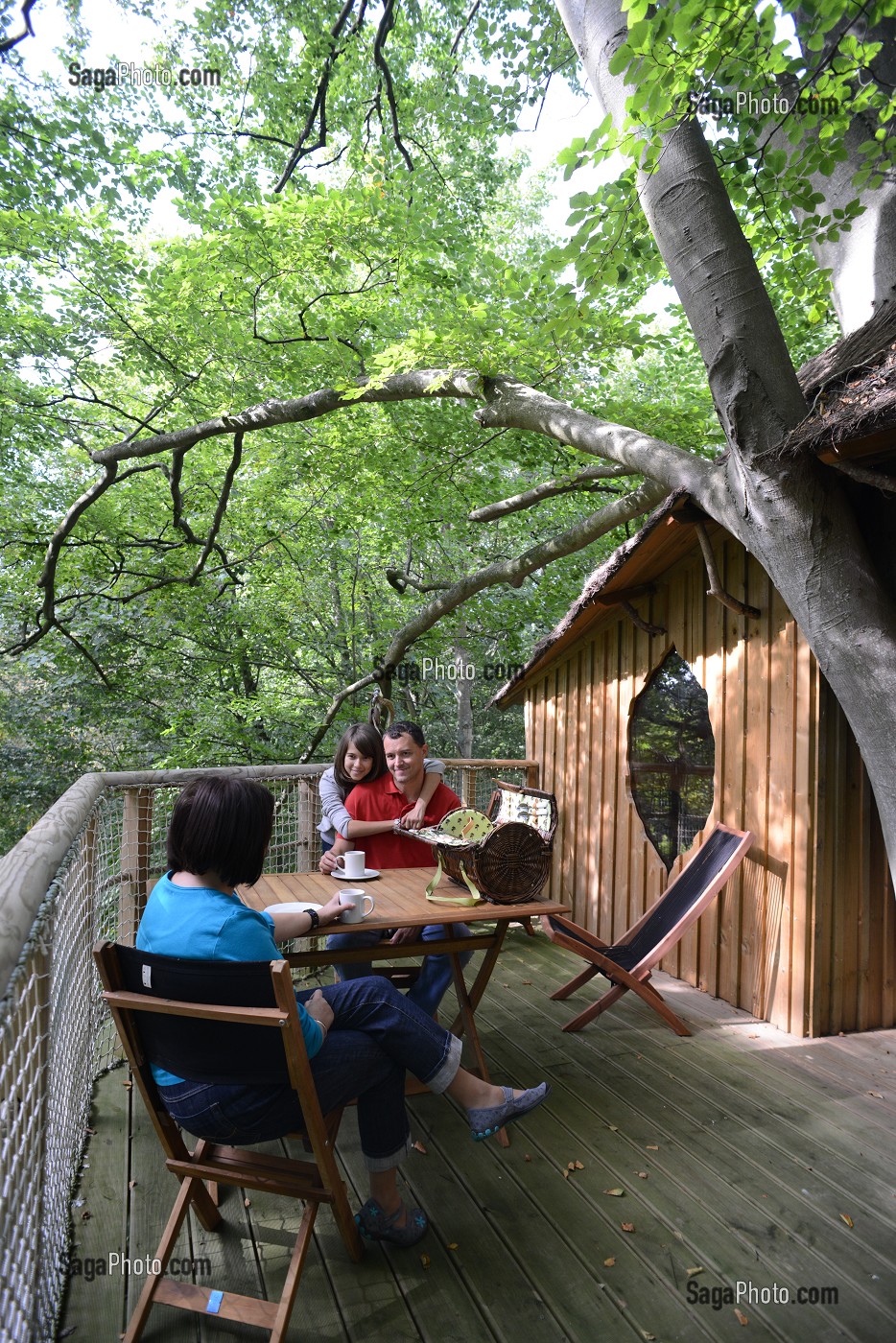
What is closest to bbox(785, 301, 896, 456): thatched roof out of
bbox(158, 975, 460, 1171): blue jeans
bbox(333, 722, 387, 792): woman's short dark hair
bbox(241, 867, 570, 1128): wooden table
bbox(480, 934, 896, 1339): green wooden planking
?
bbox(241, 867, 570, 1128): wooden table

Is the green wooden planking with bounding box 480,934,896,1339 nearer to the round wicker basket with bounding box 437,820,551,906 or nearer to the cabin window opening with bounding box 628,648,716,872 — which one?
the round wicker basket with bounding box 437,820,551,906

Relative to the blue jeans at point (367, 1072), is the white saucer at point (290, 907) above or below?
above

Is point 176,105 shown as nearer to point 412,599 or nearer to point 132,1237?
point 412,599

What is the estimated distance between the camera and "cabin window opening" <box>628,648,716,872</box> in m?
5.15

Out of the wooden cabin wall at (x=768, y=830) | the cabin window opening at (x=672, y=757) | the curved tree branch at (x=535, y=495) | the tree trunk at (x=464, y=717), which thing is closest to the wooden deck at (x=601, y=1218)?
the wooden cabin wall at (x=768, y=830)

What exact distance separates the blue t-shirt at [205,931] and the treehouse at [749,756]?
2.66m

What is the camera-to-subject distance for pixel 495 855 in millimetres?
3148

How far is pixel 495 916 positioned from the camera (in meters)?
3.02

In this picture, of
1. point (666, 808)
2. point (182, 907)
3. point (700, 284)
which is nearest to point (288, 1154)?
point (182, 907)

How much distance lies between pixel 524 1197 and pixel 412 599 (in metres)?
11.4

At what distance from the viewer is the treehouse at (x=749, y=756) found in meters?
3.89

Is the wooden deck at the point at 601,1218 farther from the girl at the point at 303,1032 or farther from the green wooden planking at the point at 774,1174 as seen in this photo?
the girl at the point at 303,1032

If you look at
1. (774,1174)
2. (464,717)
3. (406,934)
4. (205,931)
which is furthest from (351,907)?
(464,717)
